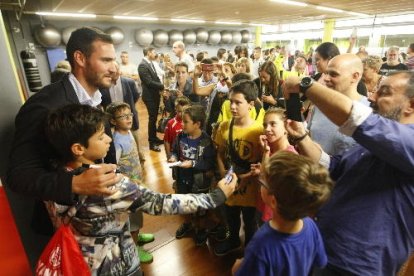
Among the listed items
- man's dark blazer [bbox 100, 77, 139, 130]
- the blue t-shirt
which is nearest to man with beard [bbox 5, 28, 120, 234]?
the blue t-shirt

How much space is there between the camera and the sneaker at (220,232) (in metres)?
2.43

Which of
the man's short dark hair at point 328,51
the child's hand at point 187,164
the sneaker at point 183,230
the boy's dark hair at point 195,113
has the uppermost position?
the man's short dark hair at point 328,51

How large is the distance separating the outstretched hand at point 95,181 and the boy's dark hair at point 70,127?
0.18 meters

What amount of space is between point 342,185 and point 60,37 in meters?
9.67

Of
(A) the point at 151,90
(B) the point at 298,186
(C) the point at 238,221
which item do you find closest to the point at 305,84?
(B) the point at 298,186

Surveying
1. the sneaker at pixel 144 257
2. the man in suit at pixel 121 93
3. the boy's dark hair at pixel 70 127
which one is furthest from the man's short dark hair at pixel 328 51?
the sneaker at pixel 144 257

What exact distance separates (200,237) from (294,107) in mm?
1703

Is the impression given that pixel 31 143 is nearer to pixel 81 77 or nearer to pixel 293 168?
pixel 81 77

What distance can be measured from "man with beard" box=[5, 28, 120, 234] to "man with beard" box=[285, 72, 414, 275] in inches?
36.2

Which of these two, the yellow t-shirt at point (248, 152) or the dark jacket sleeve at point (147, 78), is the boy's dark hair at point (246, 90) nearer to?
the yellow t-shirt at point (248, 152)

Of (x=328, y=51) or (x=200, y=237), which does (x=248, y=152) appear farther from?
(x=328, y=51)

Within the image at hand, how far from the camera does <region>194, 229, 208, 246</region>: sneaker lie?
2.47m

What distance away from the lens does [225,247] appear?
2.35 metres

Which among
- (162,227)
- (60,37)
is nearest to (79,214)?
(162,227)
